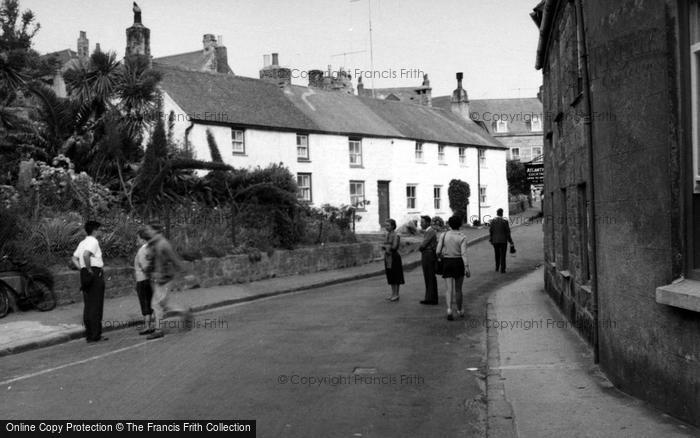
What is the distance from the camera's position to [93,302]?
11414 mm

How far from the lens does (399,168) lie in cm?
4084

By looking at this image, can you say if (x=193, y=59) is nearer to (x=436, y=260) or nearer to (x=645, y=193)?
(x=436, y=260)

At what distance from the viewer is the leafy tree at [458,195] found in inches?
1750

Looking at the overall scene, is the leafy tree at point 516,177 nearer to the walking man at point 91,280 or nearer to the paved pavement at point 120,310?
the paved pavement at point 120,310

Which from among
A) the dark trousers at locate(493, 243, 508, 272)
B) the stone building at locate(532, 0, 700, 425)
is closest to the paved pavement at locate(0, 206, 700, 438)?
the stone building at locate(532, 0, 700, 425)

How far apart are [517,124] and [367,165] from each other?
53.2m

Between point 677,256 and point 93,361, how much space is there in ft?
23.5

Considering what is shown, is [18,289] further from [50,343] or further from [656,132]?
[656,132]

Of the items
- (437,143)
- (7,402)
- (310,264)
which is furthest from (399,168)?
(7,402)

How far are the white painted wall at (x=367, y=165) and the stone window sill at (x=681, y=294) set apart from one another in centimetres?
2621

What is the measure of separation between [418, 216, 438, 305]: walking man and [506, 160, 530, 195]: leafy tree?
176ft

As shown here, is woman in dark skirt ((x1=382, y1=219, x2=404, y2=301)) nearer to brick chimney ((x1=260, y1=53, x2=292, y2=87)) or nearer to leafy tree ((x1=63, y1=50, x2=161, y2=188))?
leafy tree ((x1=63, y1=50, x2=161, y2=188))

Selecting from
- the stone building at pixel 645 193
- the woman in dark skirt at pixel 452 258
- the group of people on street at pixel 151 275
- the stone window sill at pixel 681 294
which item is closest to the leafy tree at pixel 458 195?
the woman in dark skirt at pixel 452 258

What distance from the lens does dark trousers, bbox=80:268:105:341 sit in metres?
11.4
